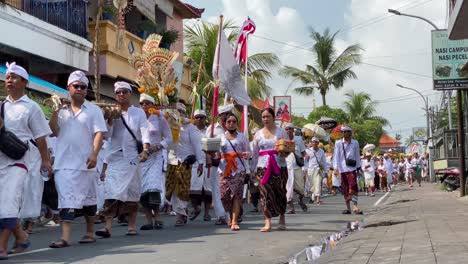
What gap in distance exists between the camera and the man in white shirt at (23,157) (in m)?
6.89

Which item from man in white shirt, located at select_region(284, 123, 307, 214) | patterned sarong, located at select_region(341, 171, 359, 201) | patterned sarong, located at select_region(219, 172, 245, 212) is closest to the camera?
patterned sarong, located at select_region(219, 172, 245, 212)

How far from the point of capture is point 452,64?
20719 mm

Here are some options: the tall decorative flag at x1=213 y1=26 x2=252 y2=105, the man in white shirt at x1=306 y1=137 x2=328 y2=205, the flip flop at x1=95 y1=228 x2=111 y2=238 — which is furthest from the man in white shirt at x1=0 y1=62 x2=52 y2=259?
the man in white shirt at x1=306 y1=137 x2=328 y2=205

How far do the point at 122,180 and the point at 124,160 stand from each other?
29 cm

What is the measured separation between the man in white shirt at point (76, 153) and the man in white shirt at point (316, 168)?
1127 centimetres

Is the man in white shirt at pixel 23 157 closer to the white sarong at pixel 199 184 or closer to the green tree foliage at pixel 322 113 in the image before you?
the white sarong at pixel 199 184

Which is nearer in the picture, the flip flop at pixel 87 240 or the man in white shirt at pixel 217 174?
the flip flop at pixel 87 240

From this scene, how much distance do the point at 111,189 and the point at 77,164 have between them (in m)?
1.21

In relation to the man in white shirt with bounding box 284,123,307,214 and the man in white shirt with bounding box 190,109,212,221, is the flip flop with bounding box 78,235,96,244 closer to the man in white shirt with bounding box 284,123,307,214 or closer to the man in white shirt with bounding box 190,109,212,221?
the man in white shirt with bounding box 190,109,212,221

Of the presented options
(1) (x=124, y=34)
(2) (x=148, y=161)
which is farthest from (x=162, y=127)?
(1) (x=124, y=34)

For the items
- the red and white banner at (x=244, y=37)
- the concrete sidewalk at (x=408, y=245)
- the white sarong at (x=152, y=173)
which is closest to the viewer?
the concrete sidewalk at (x=408, y=245)

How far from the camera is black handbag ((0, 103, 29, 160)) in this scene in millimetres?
6844

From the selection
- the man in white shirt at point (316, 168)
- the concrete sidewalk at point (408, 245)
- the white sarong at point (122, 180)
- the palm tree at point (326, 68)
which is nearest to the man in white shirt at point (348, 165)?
the concrete sidewalk at point (408, 245)

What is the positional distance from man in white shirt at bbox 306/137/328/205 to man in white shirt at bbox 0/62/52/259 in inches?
476
